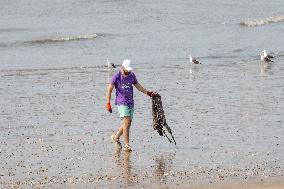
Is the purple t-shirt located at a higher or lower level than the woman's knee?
higher

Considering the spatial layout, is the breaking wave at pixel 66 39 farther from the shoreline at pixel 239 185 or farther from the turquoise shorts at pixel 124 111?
the shoreline at pixel 239 185

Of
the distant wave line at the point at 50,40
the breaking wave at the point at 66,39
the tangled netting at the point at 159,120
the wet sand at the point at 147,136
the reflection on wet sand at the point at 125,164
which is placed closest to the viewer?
the reflection on wet sand at the point at 125,164

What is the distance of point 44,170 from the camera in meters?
11.0

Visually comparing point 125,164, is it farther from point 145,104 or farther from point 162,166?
point 145,104

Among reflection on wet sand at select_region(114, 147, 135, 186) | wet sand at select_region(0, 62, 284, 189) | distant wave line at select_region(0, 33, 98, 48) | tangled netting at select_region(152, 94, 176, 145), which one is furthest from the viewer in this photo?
distant wave line at select_region(0, 33, 98, 48)

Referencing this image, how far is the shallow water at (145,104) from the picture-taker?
434 inches

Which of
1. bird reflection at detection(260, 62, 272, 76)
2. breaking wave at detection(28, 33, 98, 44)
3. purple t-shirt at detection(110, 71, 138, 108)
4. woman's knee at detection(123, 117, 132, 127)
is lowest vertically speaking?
breaking wave at detection(28, 33, 98, 44)

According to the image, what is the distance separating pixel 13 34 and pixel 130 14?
30.1 ft

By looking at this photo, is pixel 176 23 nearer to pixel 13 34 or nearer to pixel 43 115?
pixel 13 34

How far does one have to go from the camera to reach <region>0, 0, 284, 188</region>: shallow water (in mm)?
11031

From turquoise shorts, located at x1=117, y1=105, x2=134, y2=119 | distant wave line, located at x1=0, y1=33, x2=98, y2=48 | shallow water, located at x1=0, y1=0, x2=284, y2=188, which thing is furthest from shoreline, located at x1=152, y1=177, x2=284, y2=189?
distant wave line, located at x1=0, y1=33, x2=98, y2=48

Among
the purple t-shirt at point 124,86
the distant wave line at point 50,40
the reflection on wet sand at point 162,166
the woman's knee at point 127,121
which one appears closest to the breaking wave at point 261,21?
the distant wave line at point 50,40

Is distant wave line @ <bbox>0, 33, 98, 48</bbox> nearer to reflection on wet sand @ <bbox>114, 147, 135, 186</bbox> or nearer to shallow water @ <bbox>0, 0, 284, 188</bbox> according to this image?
shallow water @ <bbox>0, 0, 284, 188</bbox>

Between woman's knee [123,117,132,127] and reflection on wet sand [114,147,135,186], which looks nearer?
reflection on wet sand [114,147,135,186]
